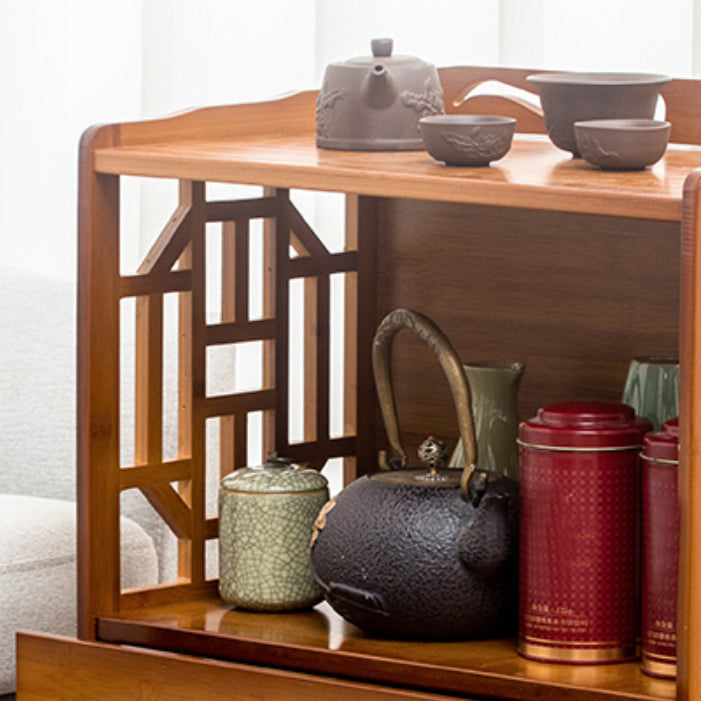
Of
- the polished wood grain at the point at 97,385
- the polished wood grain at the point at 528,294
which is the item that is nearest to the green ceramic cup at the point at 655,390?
the polished wood grain at the point at 528,294

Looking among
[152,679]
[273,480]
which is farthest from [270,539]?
[152,679]

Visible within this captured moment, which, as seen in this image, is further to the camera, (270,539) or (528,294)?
(528,294)

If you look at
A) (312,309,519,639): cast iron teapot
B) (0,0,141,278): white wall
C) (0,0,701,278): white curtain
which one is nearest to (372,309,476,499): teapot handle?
(312,309,519,639): cast iron teapot

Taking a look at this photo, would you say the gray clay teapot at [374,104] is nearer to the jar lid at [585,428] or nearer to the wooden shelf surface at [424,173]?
the wooden shelf surface at [424,173]

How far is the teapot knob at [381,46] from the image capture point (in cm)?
165

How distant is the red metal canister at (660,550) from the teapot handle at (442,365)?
0.62ft

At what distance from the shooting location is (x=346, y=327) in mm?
1950

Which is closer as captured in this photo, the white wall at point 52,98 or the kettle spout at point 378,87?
the kettle spout at point 378,87

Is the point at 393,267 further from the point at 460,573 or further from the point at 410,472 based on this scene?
the point at 460,573

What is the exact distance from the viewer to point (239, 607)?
173 cm

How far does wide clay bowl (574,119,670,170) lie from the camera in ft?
4.77

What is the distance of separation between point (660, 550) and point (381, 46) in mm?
577

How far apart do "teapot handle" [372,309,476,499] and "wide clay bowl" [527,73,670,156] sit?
224 mm

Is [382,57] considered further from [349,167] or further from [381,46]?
[349,167]
